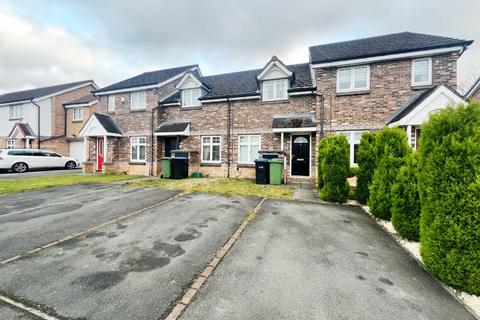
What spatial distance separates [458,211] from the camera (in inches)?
121

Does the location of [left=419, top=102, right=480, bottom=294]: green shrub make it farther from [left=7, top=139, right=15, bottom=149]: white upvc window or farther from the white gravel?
[left=7, top=139, right=15, bottom=149]: white upvc window

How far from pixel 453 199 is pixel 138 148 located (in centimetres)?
1693

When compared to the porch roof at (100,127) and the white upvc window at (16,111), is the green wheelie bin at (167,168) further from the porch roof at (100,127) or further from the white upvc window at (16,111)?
the white upvc window at (16,111)

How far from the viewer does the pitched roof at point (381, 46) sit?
992 cm

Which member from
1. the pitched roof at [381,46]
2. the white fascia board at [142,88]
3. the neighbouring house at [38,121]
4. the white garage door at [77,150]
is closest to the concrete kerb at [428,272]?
the pitched roof at [381,46]

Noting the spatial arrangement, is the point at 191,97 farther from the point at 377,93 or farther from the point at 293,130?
the point at 377,93

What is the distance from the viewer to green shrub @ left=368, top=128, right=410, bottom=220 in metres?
5.77

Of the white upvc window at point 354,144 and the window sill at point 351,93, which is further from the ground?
the window sill at point 351,93

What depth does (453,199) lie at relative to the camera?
122 inches

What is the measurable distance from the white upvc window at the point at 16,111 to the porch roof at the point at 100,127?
50.5 ft

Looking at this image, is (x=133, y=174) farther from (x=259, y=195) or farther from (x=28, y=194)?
(x=259, y=195)

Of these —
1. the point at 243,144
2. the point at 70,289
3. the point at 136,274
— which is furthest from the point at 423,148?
the point at 243,144

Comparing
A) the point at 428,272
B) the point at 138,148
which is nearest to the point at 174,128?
the point at 138,148

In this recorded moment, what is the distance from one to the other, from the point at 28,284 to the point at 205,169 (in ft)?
37.9
